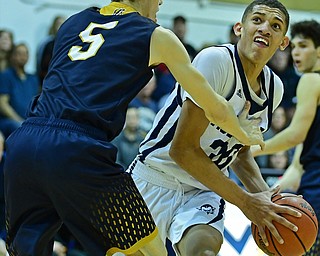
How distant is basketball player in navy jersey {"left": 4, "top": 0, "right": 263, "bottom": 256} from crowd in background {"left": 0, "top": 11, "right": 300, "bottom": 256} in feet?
11.7

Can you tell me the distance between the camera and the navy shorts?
353 centimetres

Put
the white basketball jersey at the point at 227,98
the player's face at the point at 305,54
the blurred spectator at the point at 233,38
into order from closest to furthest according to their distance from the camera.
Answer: the white basketball jersey at the point at 227,98
the player's face at the point at 305,54
the blurred spectator at the point at 233,38

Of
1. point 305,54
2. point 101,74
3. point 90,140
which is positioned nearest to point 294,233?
point 90,140

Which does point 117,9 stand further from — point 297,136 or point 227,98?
point 297,136

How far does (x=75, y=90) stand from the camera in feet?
11.9

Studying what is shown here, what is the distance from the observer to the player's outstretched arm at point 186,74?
3.64 meters

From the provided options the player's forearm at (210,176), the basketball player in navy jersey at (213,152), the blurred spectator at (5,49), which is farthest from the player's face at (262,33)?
the blurred spectator at (5,49)

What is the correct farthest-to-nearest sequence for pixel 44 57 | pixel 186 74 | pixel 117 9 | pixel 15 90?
pixel 44 57
pixel 15 90
pixel 117 9
pixel 186 74

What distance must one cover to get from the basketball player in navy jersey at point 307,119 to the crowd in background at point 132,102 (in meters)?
2.57

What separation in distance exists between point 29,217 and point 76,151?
481 millimetres

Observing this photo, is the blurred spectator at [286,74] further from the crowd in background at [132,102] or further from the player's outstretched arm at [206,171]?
the player's outstretched arm at [206,171]

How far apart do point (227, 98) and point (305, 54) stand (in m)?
1.83

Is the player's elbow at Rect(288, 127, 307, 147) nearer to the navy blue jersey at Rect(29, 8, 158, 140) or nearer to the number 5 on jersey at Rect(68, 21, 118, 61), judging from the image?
the navy blue jersey at Rect(29, 8, 158, 140)

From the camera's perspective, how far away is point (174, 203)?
462cm
